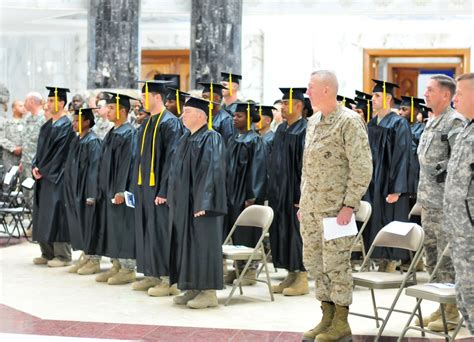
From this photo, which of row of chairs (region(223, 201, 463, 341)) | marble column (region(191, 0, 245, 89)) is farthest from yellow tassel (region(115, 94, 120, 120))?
marble column (region(191, 0, 245, 89))

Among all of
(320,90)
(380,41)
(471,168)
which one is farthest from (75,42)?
(471,168)

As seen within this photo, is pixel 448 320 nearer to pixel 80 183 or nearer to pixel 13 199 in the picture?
pixel 80 183

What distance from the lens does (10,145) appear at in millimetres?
14781

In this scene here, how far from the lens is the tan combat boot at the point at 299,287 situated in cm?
903

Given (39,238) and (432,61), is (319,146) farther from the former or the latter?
(432,61)

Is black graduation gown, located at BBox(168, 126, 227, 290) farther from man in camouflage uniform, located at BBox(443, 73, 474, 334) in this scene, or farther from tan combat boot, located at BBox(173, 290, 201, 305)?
man in camouflage uniform, located at BBox(443, 73, 474, 334)

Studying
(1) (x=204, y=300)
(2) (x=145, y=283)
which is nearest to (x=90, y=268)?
(2) (x=145, y=283)

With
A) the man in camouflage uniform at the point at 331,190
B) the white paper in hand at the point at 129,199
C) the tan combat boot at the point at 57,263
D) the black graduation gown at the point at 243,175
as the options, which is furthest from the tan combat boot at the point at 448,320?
the tan combat boot at the point at 57,263

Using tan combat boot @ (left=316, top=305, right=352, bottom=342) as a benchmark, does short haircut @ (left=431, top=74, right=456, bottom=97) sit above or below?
above

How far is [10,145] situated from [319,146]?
909 centimetres

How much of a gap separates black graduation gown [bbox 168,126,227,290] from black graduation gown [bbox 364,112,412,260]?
2.40 metres

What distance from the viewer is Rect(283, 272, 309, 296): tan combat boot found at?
9031 millimetres

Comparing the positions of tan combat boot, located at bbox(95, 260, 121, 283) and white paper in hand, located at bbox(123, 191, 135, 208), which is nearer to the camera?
white paper in hand, located at bbox(123, 191, 135, 208)

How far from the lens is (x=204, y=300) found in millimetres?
8281
